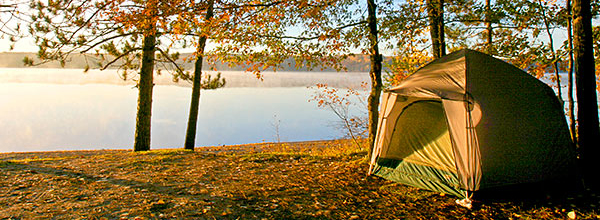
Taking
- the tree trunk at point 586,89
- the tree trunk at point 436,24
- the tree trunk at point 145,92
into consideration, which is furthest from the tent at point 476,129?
the tree trunk at point 145,92

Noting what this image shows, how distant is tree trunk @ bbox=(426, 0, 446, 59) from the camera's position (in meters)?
8.40

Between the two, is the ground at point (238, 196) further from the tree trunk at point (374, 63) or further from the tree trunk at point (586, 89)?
the tree trunk at point (374, 63)

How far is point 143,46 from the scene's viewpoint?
39.0 feet

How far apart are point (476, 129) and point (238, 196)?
12.3 ft

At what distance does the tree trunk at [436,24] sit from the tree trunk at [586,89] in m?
2.92

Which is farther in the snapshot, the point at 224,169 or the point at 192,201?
the point at 224,169

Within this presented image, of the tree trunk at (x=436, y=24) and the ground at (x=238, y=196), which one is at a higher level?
the tree trunk at (x=436, y=24)

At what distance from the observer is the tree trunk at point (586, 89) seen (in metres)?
5.70

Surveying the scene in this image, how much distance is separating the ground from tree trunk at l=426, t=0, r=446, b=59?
3.38m

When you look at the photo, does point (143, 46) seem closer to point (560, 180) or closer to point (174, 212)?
point (174, 212)

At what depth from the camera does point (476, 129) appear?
17.7ft

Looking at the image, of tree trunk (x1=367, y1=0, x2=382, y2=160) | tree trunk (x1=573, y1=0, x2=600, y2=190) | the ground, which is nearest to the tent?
tree trunk (x1=573, y1=0, x2=600, y2=190)

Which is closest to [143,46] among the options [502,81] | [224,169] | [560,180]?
[224,169]

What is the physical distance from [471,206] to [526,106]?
76.4 inches
